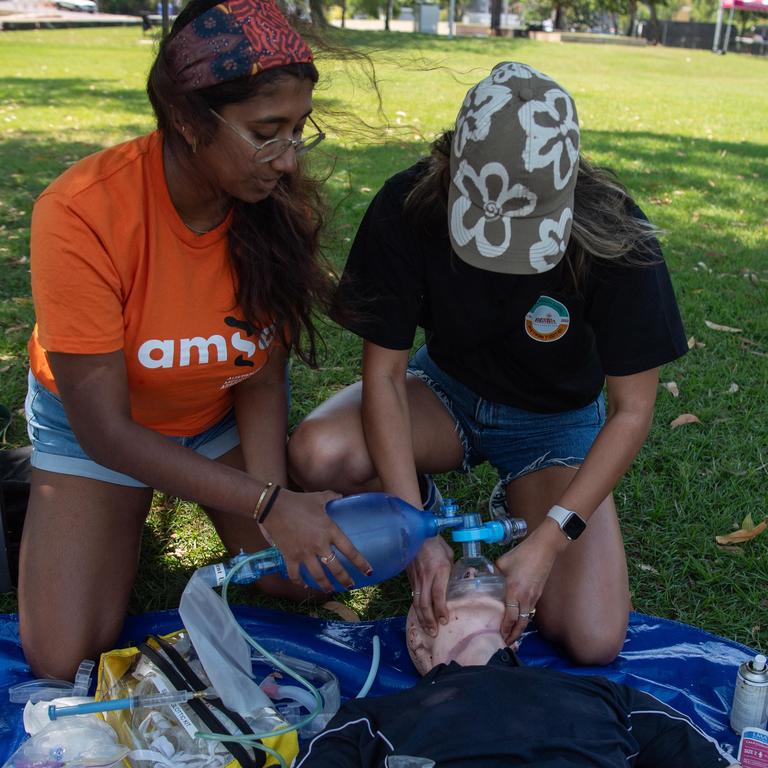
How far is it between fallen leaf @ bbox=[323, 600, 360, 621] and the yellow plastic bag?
64 centimetres

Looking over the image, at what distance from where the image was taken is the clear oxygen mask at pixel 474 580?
8.32ft

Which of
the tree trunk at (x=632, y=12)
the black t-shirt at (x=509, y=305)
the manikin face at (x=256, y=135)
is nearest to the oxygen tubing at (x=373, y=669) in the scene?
the black t-shirt at (x=509, y=305)

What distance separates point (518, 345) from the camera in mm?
2783

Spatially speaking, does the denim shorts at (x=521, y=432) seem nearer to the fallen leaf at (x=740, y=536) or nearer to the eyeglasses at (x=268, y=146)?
the fallen leaf at (x=740, y=536)

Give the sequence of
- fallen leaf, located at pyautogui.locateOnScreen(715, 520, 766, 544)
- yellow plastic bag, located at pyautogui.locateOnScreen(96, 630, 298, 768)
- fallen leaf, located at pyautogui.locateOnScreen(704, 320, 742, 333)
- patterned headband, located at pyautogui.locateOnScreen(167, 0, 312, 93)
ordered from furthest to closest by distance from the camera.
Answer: fallen leaf, located at pyautogui.locateOnScreen(704, 320, 742, 333)
fallen leaf, located at pyautogui.locateOnScreen(715, 520, 766, 544)
yellow plastic bag, located at pyautogui.locateOnScreen(96, 630, 298, 768)
patterned headband, located at pyautogui.locateOnScreen(167, 0, 312, 93)

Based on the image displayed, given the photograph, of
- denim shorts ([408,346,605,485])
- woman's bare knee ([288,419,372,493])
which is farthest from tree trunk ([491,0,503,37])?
woman's bare knee ([288,419,372,493])

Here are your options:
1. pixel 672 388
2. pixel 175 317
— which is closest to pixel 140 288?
pixel 175 317

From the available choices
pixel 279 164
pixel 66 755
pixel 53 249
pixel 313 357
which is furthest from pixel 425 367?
pixel 66 755

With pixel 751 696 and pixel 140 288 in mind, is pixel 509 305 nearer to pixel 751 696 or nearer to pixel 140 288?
pixel 140 288

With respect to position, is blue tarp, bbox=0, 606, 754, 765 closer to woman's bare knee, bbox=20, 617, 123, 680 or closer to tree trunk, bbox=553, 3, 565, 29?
woman's bare knee, bbox=20, 617, 123, 680

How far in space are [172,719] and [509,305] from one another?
149 centimetres

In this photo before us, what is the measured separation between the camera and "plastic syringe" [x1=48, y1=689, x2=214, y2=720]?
7.40ft

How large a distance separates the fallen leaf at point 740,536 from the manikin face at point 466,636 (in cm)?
122

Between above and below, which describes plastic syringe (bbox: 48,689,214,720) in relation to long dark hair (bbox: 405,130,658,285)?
below
